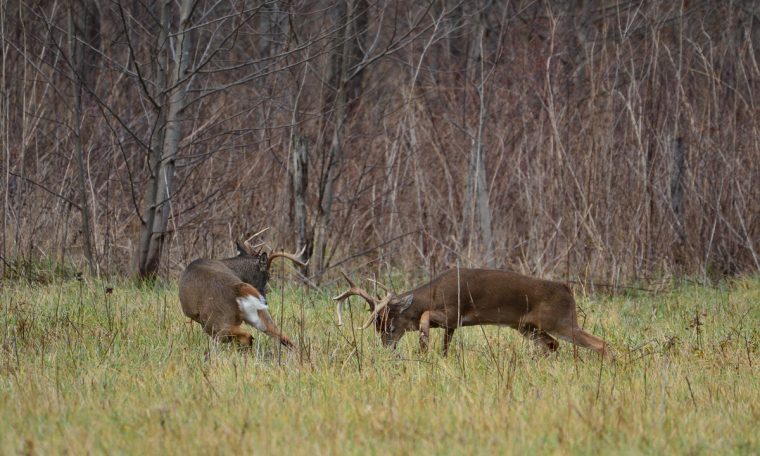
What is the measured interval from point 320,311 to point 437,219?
336 cm

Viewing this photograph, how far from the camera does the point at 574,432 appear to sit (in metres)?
4.29

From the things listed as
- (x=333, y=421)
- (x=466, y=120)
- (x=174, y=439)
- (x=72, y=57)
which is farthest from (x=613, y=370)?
(x=466, y=120)

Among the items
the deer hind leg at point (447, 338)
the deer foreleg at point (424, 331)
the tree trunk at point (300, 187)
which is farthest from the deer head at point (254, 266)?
the tree trunk at point (300, 187)

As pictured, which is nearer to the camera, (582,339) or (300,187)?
(582,339)

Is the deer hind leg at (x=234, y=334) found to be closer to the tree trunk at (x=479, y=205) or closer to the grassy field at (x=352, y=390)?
the grassy field at (x=352, y=390)

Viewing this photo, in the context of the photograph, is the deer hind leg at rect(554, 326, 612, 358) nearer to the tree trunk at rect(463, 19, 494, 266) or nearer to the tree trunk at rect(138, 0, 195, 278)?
the tree trunk at rect(463, 19, 494, 266)

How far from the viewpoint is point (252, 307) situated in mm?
6617

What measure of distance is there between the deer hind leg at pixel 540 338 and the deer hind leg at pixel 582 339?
0.52ft

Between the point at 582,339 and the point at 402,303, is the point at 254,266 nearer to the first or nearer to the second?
the point at 402,303

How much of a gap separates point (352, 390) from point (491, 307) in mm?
2019

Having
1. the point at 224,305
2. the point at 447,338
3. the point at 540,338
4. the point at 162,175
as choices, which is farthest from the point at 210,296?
the point at 162,175

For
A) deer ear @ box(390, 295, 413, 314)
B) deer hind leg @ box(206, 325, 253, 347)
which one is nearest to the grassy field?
deer hind leg @ box(206, 325, 253, 347)

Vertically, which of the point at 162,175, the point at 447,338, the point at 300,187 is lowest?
the point at 447,338

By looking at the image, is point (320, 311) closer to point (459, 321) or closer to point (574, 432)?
point (459, 321)
